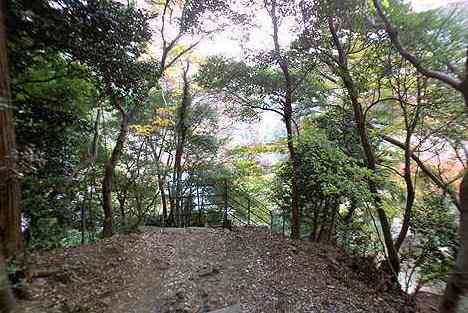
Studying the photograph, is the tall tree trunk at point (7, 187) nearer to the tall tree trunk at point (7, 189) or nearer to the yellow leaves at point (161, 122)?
the tall tree trunk at point (7, 189)

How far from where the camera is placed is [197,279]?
4102 mm

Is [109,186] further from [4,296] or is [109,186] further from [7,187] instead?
[4,296]

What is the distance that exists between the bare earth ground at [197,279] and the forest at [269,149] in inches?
1.2

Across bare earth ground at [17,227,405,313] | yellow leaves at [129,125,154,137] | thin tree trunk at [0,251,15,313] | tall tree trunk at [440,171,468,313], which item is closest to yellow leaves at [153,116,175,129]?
yellow leaves at [129,125,154,137]

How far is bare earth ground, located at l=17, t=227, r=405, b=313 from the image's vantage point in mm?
3488

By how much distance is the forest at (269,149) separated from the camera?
3.51 meters

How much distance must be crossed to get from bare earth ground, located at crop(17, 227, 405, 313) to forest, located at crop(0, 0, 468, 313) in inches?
1.2

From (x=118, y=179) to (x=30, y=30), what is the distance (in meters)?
5.84

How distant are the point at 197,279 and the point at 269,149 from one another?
3921mm

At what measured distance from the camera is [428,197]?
5.67 m

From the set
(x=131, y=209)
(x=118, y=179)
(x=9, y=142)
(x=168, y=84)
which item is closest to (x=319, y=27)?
(x=9, y=142)

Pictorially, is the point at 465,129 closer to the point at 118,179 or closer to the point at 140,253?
the point at 140,253

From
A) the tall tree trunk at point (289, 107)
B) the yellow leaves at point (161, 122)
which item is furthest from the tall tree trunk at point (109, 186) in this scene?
the tall tree trunk at point (289, 107)

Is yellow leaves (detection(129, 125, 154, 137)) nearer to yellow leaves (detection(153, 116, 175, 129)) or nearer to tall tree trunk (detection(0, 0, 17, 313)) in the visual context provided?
yellow leaves (detection(153, 116, 175, 129))
